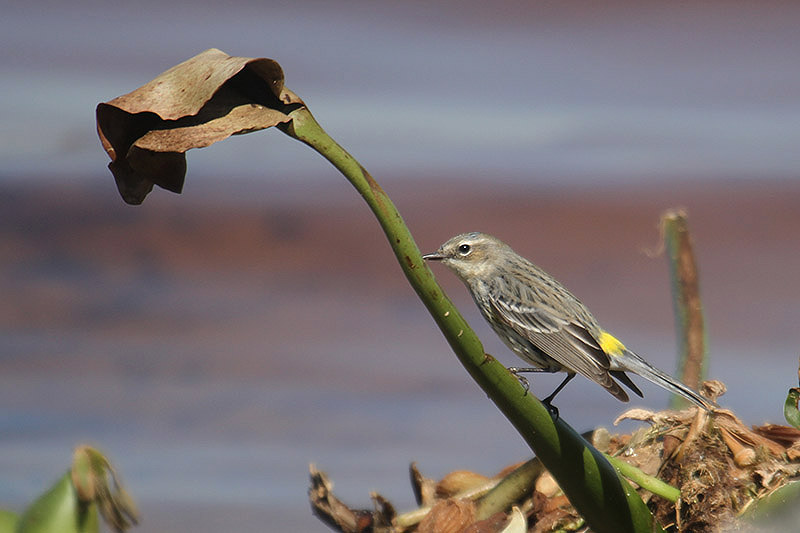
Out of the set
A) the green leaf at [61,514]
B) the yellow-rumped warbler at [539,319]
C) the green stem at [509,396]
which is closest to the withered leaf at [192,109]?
the green stem at [509,396]

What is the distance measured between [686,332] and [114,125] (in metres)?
1.15

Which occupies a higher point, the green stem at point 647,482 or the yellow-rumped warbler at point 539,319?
the yellow-rumped warbler at point 539,319

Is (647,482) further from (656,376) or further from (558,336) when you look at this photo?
(558,336)

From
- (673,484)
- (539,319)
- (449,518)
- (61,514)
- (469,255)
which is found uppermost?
(469,255)

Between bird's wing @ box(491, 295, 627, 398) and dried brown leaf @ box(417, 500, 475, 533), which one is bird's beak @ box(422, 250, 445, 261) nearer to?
bird's wing @ box(491, 295, 627, 398)

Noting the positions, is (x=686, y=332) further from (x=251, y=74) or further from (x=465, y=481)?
(x=251, y=74)

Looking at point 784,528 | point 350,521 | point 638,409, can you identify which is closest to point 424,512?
point 350,521

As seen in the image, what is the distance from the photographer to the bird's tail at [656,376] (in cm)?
135

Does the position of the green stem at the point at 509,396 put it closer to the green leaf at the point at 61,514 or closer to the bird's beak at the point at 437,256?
the green leaf at the point at 61,514

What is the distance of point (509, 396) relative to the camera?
2.99ft

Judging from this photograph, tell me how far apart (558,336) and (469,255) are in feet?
1.08

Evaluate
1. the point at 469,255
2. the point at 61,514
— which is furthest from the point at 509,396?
the point at 469,255

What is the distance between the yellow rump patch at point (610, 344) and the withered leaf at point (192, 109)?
106cm

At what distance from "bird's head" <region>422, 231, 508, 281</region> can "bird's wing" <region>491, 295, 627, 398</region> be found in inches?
4.8
